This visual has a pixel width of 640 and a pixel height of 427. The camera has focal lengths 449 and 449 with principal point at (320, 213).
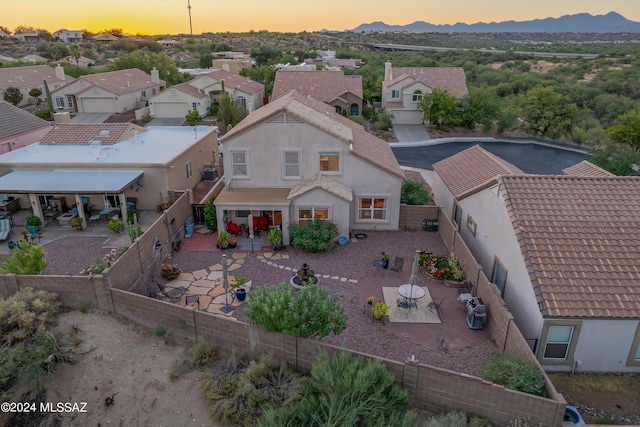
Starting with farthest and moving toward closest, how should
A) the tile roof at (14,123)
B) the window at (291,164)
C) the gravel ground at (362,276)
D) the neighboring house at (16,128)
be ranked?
the tile roof at (14,123)
the neighboring house at (16,128)
the window at (291,164)
the gravel ground at (362,276)

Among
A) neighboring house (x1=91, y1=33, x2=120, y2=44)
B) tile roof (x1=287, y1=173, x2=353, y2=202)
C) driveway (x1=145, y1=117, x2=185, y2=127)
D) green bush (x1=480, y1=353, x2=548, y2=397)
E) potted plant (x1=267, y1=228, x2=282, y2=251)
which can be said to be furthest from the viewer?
neighboring house (x1=91, y1=33, x2=120, y2=44)

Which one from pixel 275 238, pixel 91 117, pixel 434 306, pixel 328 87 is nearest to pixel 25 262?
pixel 275 238

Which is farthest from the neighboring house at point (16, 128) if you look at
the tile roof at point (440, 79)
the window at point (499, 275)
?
the tile roof at point (440, 79)

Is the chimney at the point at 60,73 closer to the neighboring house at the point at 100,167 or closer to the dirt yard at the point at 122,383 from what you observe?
the neighboring house at the point at 100,167

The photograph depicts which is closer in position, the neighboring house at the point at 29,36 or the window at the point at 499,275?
the window at the point at 499,275

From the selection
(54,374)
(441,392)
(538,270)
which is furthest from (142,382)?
(538,270)

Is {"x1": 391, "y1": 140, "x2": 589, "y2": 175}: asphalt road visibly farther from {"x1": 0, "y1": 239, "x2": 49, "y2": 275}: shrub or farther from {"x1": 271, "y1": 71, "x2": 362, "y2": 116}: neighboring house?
{"x1": 0, "y1": 239, "x2": 49, "y2": 275}: shrub

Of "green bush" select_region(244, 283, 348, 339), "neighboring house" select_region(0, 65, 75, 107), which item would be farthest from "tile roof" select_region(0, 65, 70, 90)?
"green bush" select_region(244, 283, 348, 339)

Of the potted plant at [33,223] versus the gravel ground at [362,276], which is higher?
the potted plant at [33,223]
